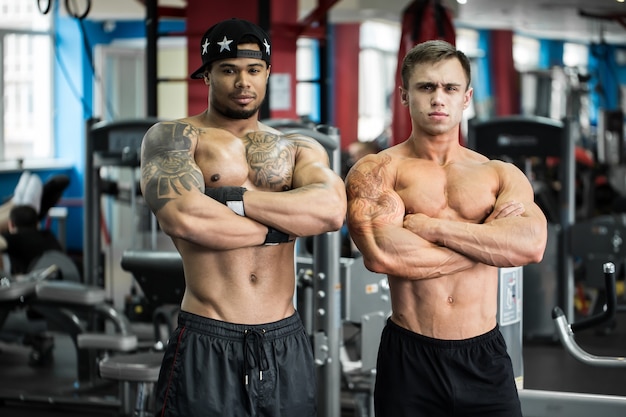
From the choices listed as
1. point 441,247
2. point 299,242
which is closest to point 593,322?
point 441,247

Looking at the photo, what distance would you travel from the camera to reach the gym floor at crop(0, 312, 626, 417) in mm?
4895

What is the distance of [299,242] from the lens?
5.16m

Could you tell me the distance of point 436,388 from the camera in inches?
94.2

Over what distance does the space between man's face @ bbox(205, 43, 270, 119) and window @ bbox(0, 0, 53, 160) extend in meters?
9.46

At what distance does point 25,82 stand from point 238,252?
33.6ft

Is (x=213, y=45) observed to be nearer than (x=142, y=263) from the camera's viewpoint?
Yes

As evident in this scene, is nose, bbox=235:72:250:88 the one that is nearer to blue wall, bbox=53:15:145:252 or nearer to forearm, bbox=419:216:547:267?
forearm, bbox=419:216:547:267

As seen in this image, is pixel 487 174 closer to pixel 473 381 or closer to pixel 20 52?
pixel 473 381

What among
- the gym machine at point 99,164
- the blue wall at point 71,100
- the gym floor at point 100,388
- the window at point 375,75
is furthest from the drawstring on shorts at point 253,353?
the window at point 375,75

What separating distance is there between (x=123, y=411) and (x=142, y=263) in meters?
0.94

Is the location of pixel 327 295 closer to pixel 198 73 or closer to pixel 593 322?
pixel 593 322

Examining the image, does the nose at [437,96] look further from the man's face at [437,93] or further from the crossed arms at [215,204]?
the crossed arms at [215,204]

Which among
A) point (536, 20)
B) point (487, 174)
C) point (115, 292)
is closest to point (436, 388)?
point (487, 174)

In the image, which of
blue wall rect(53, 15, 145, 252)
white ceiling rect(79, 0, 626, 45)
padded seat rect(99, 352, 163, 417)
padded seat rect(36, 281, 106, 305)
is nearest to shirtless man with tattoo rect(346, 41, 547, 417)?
padded seat rect(99, 352, 163, 417)
